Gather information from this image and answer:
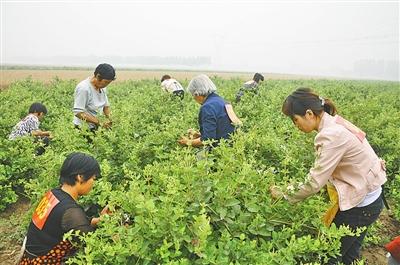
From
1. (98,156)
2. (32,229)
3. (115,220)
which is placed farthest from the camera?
(98,156)

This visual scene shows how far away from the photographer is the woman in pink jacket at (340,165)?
8.31ft

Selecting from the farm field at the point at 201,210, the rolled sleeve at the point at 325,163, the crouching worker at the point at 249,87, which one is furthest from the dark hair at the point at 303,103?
the crouching worker at the point at 249,87

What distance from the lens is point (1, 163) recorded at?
5570mm

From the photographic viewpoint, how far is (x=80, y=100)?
4.93 m

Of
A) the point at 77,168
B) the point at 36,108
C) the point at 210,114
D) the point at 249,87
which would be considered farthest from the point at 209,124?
the point at 249,87

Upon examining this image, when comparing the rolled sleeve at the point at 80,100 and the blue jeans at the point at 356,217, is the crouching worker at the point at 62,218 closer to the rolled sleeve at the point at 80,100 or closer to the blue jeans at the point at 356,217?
the blue jeans at the point at 356,217

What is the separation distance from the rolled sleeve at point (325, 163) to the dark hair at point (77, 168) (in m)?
1.41

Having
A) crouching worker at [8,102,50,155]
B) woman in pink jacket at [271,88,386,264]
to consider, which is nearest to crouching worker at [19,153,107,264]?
woman in pink jacket at [271,88,386,264]

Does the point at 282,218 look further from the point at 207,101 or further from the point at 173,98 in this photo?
the point at 173,98

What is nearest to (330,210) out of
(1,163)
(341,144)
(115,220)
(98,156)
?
(341,144)

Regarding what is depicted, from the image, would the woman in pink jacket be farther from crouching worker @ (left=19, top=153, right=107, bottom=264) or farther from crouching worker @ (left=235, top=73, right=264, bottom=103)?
crouching worker @ (left=235, top=73, right=264, bottom=103)

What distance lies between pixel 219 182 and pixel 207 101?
1755 mm

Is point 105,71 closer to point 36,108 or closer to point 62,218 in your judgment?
point 36,108

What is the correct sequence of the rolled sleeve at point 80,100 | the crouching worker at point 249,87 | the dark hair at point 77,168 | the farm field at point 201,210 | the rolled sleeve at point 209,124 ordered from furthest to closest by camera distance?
the crouching worker at point 249,87
the rolled sleeve at point 80,100
the rolled sleeve at point 209,124
the dark hair at point 77,168
the farm field at point 201,210
